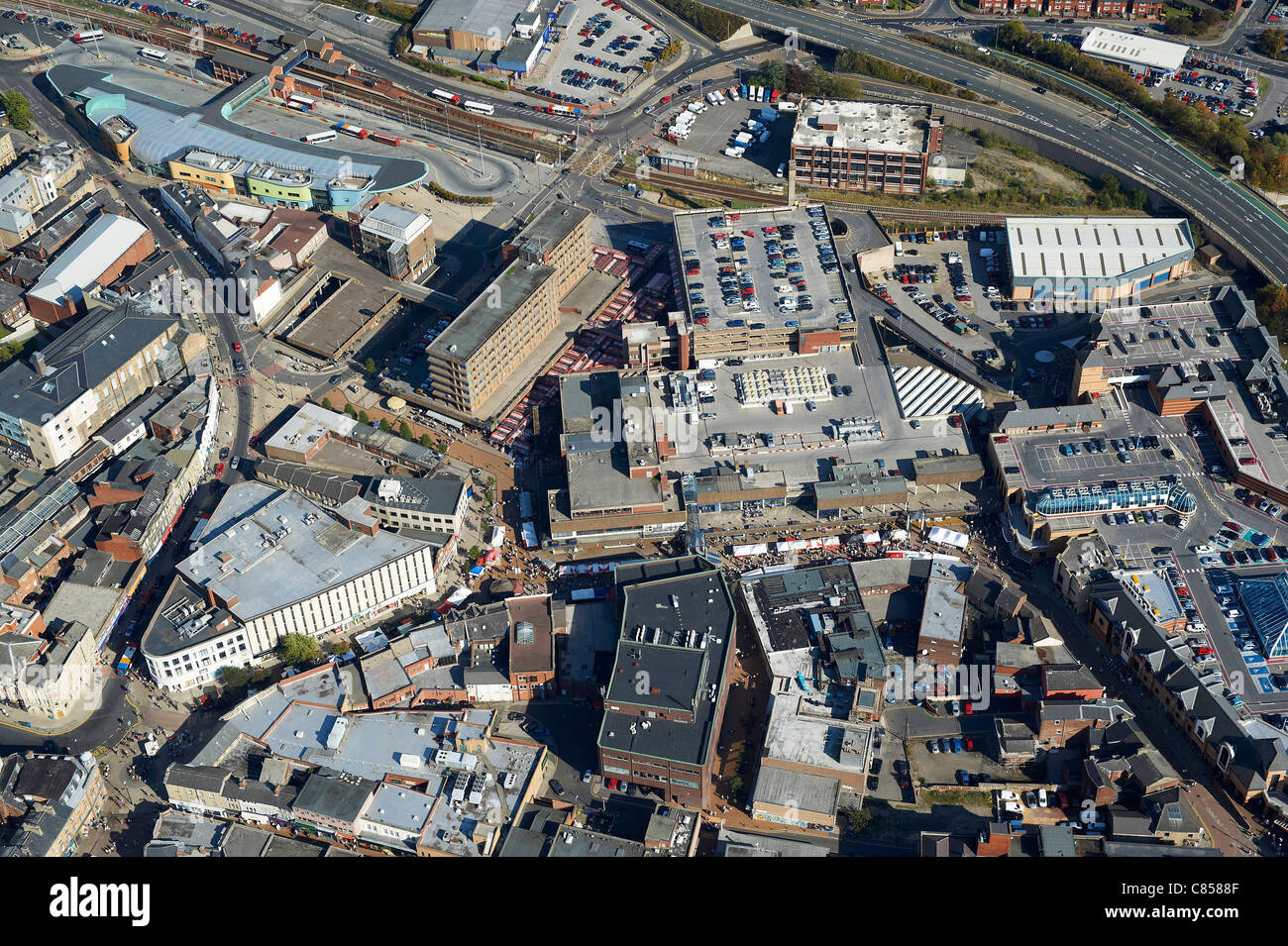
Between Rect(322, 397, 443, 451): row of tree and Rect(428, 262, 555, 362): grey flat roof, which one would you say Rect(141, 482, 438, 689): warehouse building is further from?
Rect(428, 262, 555, 362): grey flat roof

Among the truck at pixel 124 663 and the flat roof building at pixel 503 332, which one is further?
the flat roof building at pixel 503 332

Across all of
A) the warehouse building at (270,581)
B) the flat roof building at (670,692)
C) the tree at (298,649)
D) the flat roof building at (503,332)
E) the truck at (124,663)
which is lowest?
the truck at (124,663)

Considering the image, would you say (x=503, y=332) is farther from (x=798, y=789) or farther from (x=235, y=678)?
(x=798, y=789)

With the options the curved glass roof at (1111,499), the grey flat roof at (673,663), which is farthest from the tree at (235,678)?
the curved glass roof at (1111,499)

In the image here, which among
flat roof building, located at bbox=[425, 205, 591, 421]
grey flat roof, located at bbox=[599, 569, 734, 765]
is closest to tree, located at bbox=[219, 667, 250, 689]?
grey flat roof, located at bbox=[599, 569, 734, 765]

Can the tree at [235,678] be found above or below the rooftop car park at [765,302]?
below

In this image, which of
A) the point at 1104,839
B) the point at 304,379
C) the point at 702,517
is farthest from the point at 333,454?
the point at 1104,839

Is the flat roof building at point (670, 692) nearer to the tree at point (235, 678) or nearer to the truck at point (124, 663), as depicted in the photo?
the tree at point (235, 678)

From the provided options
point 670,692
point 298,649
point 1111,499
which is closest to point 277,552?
point 298,649
